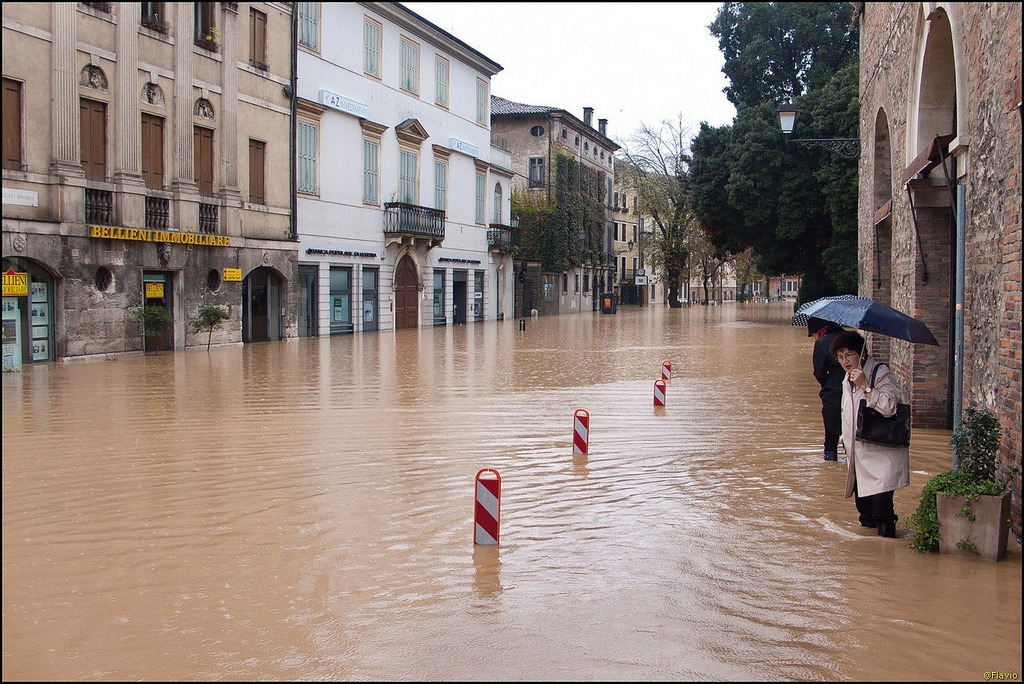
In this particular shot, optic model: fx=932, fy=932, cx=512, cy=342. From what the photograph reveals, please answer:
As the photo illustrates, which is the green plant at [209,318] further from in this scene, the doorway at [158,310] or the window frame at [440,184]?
the window frame at [440,184]

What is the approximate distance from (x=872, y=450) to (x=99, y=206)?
19819 millimetres

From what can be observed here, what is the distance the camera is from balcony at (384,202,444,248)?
36.8 meters

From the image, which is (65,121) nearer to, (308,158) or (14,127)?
(14,127)

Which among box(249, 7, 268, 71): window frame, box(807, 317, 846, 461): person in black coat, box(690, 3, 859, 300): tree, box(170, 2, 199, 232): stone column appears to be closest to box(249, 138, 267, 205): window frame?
box(249, 7, 268, 71): window frame

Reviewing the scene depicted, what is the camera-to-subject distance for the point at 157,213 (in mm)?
23656

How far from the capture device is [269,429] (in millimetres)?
11477

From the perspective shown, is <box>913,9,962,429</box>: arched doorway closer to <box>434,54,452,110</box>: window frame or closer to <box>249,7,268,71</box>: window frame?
<box>249,7,268,71</box>: window frame

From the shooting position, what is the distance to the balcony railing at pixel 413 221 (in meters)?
36.8

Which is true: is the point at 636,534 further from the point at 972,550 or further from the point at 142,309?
the point at 142,309

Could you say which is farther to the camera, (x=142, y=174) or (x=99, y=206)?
(x=142, y=174)

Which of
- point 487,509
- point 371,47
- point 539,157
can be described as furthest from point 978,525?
point 539,157

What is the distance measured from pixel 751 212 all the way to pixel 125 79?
94.1ft

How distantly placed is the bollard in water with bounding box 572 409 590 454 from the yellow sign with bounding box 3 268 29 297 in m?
14.3

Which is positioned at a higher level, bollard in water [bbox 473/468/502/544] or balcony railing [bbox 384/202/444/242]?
balcony railing [bbox 384/202/444/242]
